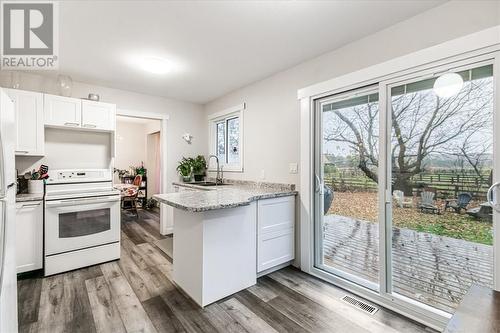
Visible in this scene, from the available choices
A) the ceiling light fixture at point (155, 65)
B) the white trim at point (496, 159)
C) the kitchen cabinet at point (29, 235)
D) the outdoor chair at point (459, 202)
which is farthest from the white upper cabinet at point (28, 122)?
the white trim at point (496, 159)

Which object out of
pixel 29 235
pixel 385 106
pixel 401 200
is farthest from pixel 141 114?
pixel 401 200

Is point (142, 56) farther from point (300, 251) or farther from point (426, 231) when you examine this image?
point (426, 231)

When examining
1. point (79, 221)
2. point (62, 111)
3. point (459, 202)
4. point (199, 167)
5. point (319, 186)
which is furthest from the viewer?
point (199, 167)

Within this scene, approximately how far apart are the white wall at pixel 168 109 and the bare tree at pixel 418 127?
2.88 metres

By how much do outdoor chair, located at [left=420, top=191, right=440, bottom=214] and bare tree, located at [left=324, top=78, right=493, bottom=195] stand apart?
110 millimetres

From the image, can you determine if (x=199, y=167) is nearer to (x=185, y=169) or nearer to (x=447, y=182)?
(x=185, y=169)

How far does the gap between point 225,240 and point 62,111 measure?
Answer: 8.69 ft

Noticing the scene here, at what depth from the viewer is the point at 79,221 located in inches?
111

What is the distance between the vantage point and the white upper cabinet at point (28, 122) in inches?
106

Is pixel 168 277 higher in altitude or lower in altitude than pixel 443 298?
lower

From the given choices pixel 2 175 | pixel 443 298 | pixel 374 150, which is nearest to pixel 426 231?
pixel 443 298

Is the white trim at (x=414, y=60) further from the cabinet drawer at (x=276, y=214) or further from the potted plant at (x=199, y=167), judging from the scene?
the potted plant at (x=199, y=167)

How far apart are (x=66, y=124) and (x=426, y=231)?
4067 millimetres

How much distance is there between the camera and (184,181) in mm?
4309
